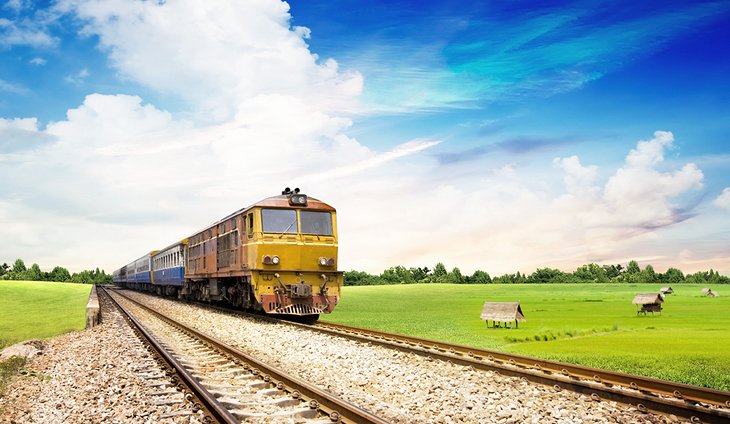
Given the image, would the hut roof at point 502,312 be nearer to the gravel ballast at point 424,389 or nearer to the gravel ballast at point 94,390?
the gravel ballast at point 424,389

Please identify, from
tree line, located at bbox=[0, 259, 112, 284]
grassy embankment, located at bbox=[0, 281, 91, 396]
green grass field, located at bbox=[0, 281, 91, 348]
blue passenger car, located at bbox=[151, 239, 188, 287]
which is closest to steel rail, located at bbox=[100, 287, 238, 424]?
grassy embankment, located at bbox=[0, 281, 91, 396]

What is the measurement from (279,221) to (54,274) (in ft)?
436

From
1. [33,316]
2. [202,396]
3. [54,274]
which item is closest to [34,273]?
[54,274]

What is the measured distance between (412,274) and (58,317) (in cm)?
8075

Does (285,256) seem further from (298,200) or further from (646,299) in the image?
→ (646,299)

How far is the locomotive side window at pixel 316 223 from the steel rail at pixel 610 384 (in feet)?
29.2

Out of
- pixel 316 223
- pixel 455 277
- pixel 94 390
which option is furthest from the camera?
pixel 455 277

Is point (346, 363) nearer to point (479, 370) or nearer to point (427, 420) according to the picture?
point (479, 370)

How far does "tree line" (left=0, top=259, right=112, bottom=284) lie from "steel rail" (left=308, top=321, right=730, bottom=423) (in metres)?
132

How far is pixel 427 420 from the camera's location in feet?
22.6

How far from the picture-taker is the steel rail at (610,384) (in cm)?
680

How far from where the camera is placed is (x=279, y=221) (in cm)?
1914

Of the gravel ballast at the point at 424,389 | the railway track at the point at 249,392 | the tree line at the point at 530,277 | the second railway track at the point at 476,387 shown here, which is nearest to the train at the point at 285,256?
the gravel ballast at the point at 424,389

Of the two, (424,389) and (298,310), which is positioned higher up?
(298,310)
